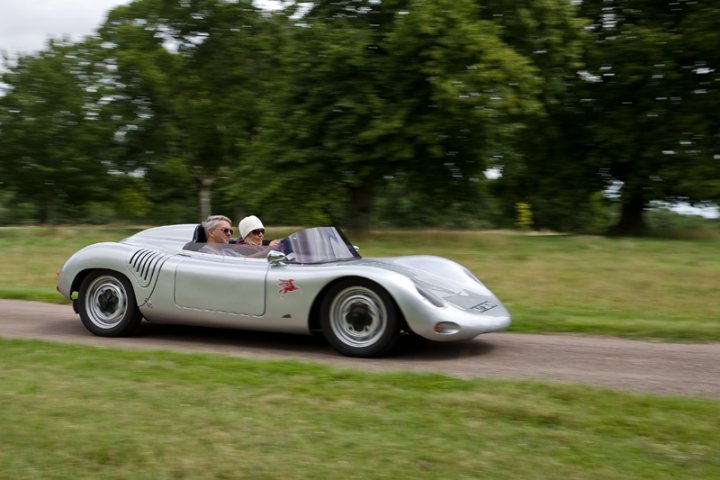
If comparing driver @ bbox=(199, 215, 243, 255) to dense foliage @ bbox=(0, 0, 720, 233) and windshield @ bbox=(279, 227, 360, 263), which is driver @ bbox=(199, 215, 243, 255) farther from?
dense foliage @ bbox=(0, 0, 720, 233)

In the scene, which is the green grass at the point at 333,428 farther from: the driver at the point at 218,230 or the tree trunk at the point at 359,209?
the tree trunk at the point at 359,209

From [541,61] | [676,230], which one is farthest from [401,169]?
[676,230]

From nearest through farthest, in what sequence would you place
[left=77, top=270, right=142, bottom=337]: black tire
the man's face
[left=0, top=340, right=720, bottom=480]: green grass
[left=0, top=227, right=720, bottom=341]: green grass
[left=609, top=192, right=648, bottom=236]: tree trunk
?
1. [left=0, top=340, right=720, bottom=480]: green grass
2. [left=77, top=270, right=142, bottom=337]: black tire
3. the man's face
4. [left=0, top=227, right=720, bottom=341]: green grass
5. [left=609, top=192, right=648, bottom=236]: tree trunk

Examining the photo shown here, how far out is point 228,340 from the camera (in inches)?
307

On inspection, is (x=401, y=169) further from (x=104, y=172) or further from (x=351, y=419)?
(x=351, y=419)

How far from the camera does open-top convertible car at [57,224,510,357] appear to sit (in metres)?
6.73

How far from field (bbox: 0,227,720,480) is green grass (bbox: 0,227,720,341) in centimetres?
360

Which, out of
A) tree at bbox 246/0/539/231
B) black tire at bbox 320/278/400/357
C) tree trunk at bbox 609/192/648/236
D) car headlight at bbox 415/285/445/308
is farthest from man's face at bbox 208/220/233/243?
tree trunk at bbox 609/192/648/236

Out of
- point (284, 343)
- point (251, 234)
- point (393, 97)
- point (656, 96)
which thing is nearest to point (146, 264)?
point (251, 234)

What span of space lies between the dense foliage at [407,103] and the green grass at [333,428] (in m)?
17.2

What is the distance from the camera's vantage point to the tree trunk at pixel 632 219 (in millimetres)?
30147

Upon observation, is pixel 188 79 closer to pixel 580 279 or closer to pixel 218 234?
pixel 580 279

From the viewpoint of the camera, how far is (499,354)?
701 cm

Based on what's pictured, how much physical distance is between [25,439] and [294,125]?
21.0 m
